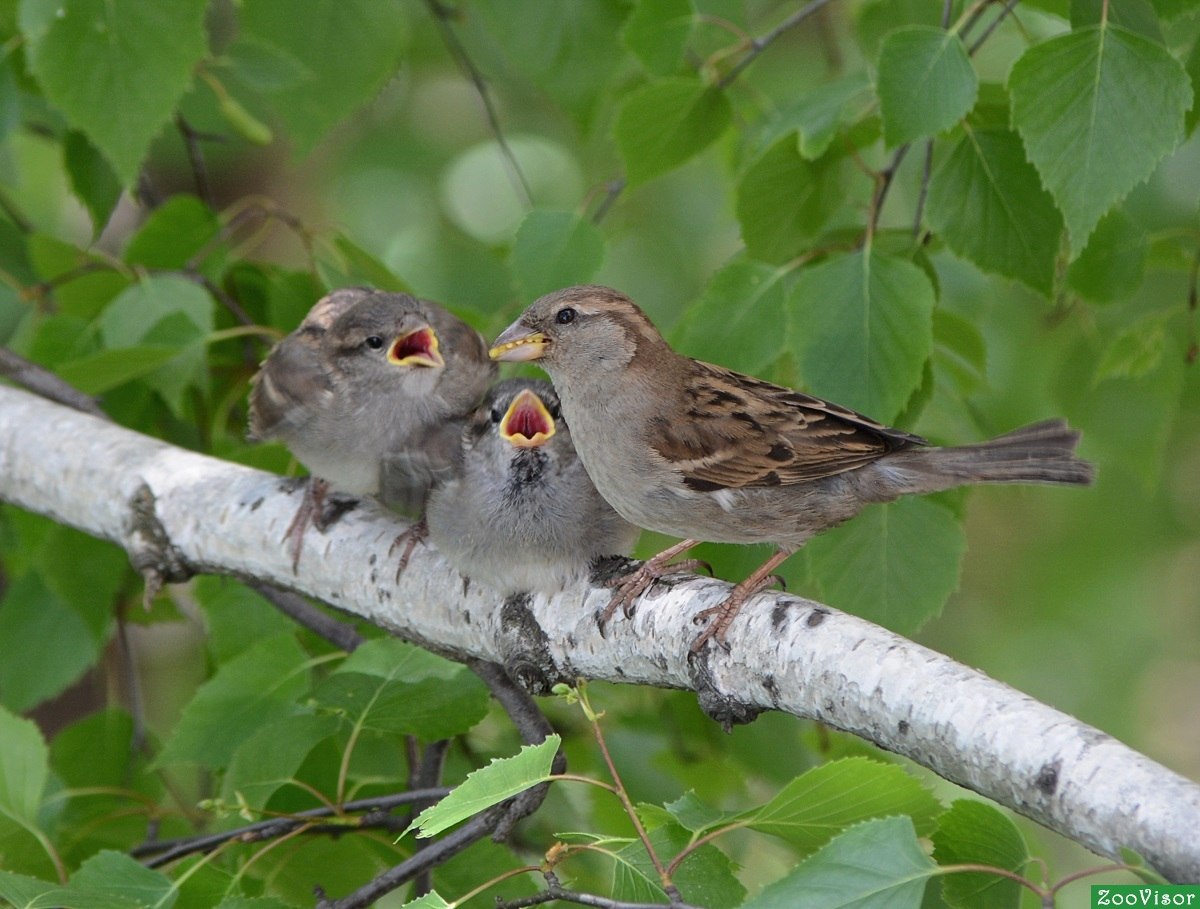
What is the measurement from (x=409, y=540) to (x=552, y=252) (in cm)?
72

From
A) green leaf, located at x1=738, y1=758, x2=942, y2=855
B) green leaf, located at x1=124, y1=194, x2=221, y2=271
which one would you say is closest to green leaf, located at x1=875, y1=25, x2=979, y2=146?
green leaf, located at x1=738, y1=758, x2=942, y2=855

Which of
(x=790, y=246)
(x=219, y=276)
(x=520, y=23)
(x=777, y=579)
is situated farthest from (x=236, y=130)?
(x=777, y=579)

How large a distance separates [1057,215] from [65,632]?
267 centimetres

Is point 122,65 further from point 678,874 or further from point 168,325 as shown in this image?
point 678,874

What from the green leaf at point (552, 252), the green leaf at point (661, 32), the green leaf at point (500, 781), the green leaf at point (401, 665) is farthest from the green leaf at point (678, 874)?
the green leaf at point (661, 32)

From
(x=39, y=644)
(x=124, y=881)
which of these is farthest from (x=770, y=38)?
(x=39, y=644)

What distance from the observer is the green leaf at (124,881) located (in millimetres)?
2000

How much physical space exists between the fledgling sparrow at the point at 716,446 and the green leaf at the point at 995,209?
0.35 m

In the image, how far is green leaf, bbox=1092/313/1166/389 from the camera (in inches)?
110

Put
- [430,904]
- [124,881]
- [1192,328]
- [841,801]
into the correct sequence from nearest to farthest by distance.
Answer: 1. [430,904]
2. [841,801]
3. [124,881]
4. [1192,328]

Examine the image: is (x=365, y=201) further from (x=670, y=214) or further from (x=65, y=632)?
(x=65, y=632)

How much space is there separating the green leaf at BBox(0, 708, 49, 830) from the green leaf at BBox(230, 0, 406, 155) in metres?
1.67

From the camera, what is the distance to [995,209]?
2.46 metres

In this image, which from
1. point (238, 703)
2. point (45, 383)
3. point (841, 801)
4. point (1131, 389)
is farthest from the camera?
point (45, 383)
